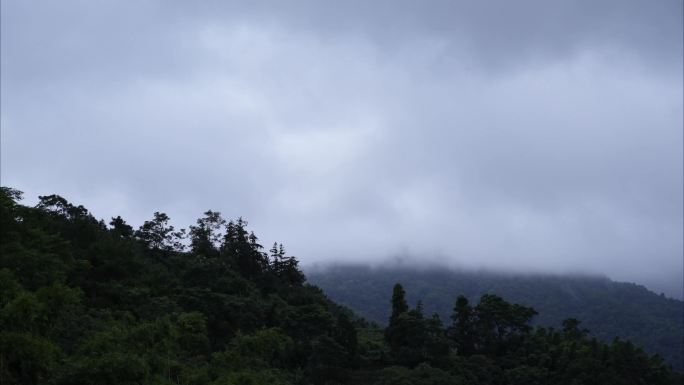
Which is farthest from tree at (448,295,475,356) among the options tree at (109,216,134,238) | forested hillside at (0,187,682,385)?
tree at (109,216,134,238)

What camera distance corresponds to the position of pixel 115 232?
58.0 metres

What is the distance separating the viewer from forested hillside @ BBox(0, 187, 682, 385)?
84.5 ft

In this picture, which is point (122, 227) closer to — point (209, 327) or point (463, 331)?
point (209, 327)

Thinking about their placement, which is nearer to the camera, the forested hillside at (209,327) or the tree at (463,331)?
the forested hillside at (209,327)

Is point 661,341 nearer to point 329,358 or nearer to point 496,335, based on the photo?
point 496,335

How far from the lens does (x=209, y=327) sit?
4384 cm

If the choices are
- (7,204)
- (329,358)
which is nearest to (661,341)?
(329,358)

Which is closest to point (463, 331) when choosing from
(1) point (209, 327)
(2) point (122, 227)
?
(1) point (209, 327)

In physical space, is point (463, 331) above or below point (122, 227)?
below

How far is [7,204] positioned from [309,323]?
23.4 m

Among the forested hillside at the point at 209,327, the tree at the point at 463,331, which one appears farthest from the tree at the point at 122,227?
the tree at the point at 463,331

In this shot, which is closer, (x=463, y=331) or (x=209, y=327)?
(x=209, y=327)

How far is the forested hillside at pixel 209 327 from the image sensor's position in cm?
2575

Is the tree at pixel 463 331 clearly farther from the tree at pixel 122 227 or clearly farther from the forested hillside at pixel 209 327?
the tree at pixel 122 227
